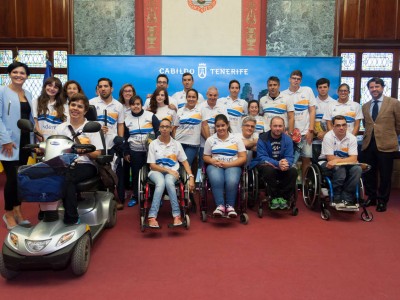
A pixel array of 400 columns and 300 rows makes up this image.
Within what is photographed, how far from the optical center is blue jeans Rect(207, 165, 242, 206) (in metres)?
3.59

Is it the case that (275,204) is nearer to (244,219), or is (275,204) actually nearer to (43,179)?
(244,219)

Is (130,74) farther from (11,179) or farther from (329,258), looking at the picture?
(329,258)

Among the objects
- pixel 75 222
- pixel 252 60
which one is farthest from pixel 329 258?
pixel 252 60

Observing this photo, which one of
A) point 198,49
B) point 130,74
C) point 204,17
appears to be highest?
point 204,17

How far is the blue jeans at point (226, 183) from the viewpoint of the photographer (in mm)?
3588

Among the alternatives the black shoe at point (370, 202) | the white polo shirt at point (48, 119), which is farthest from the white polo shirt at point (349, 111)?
the white polo shirt at point (48, 119)

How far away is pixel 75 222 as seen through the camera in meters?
2.50

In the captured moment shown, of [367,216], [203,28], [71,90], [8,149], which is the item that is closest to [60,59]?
[203,28]

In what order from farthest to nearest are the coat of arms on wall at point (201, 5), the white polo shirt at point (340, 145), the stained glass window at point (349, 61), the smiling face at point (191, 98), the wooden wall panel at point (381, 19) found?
the stained glass window at point (349, 61) < the wooden wall panel at point (381, 19) < the coat of arms on wall at point (201, 5) < the smiling face at point (191, 98) < the white polo shirt at point (340, 145)

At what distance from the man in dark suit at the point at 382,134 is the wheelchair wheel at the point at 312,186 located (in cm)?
74

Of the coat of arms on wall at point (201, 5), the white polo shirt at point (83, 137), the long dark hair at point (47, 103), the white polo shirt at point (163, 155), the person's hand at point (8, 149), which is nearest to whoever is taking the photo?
the white polo shirt at point (83, 137)

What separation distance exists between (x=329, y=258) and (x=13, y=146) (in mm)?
2652

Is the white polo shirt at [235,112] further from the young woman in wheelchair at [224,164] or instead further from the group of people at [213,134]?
the young woman in wheelchair at [224,164]

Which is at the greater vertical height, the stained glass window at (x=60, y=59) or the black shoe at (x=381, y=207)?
the stained glass window at (x=60, y=59)
